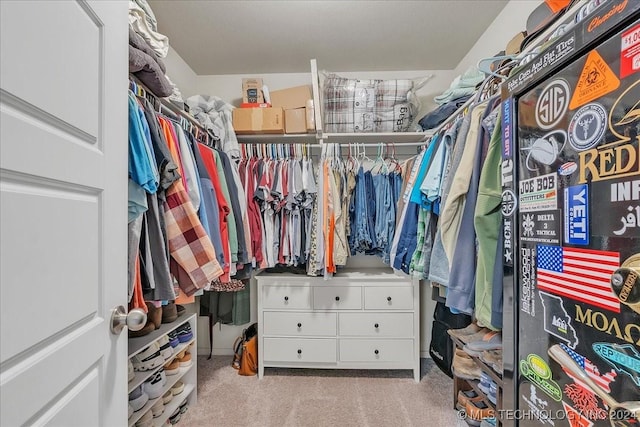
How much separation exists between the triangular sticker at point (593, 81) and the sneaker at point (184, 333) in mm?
1908

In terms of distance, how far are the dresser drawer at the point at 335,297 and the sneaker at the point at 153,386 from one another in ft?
3.27

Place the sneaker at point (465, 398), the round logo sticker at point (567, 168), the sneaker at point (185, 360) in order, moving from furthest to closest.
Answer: the sneaker at point (185, 360), the sneaker at point (465, 398), the round logo sticker at point (567, 168)

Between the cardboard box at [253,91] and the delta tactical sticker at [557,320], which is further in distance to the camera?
the cardboard box at [253,91]

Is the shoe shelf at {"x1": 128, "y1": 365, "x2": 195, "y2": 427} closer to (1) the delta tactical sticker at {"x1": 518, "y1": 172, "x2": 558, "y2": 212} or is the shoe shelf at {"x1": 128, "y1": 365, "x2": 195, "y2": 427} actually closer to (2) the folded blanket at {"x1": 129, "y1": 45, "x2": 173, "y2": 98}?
(2) the folded blanket at {"x1": 129, "y1": 45, "x2": 173, "y2": 98}

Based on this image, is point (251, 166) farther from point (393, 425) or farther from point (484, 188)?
point (393, 425)

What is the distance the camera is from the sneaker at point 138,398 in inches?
48.2

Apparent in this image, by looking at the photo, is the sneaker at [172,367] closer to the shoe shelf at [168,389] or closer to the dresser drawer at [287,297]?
the shoe shelf at [168,389]

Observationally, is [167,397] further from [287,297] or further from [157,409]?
[287,297]

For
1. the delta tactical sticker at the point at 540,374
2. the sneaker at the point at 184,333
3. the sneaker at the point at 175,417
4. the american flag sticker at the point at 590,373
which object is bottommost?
the sneaker at the point at 175,417

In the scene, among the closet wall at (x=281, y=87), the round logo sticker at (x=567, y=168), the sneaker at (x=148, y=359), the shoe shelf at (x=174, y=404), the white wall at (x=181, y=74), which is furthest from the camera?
the closet wall at (x=281, y=87)

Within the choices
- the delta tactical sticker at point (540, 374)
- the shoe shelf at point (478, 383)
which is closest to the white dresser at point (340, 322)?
the shoe shelf at point (478, 383)

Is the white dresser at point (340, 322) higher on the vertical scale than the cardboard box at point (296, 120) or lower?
lower

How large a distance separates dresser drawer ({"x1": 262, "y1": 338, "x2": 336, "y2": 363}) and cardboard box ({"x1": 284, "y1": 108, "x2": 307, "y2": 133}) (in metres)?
1.53

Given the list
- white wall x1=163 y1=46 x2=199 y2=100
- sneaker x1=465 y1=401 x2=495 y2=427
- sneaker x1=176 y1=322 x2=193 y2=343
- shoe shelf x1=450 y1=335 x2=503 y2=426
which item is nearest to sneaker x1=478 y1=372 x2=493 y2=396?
shoe shelf x1=450 y1=335 x2=503 y2=426
